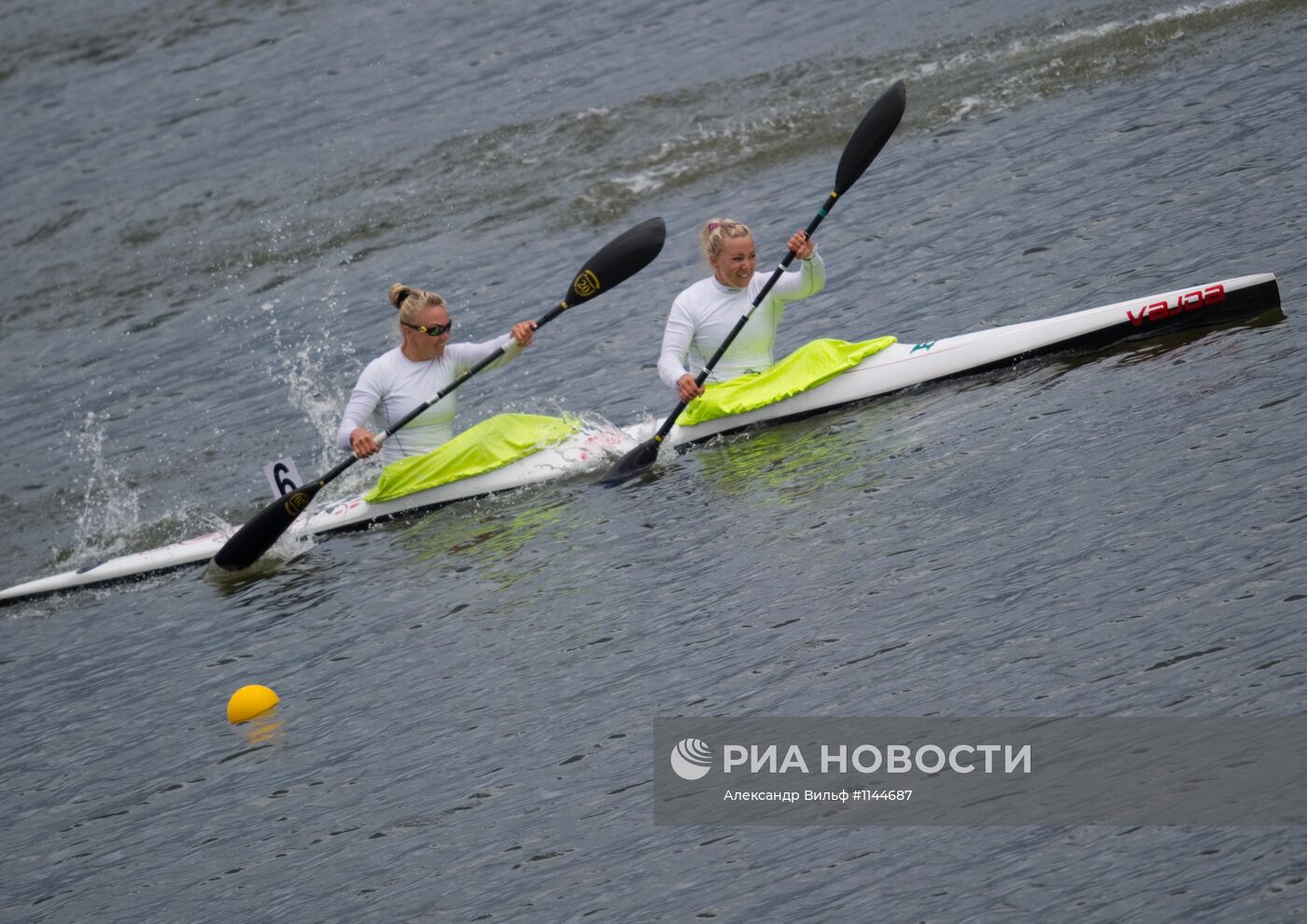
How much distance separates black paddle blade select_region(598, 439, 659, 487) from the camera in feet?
32.5

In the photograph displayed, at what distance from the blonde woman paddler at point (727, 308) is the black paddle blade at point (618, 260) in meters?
0.49

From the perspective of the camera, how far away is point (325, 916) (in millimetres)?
5680

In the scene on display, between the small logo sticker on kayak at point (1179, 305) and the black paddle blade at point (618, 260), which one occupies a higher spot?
the black paddle blade at point (618, 260)

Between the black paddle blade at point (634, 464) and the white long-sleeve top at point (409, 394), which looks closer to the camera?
the black paddle blade at point (634, 464)

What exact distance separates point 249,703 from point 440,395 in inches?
125

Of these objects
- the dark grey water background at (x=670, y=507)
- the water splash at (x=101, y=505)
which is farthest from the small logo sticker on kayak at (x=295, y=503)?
the water splash at (x=101, y=505)

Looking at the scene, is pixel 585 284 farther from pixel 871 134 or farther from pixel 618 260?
pixel 871 134

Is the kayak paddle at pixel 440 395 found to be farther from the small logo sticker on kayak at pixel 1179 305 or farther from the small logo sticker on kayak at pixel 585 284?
the small logo sticker on kayak at pixel 1179 305

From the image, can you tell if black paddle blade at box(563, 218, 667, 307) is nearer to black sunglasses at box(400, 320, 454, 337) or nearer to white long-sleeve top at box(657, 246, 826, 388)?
white long-sleeve top at box(657, 246, 826, 388)

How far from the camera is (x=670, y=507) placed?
29.9 feet

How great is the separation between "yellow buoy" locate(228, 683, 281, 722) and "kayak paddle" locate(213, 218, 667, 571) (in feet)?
8.42

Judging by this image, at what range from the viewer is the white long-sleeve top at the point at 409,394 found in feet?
33.8

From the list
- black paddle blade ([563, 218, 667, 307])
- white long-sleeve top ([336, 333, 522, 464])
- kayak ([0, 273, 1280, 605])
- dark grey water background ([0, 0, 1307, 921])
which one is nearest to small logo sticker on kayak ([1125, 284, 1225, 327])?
kayak ([0, 273, 1280, 605])

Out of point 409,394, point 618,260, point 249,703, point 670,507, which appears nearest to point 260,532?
point 409,394
